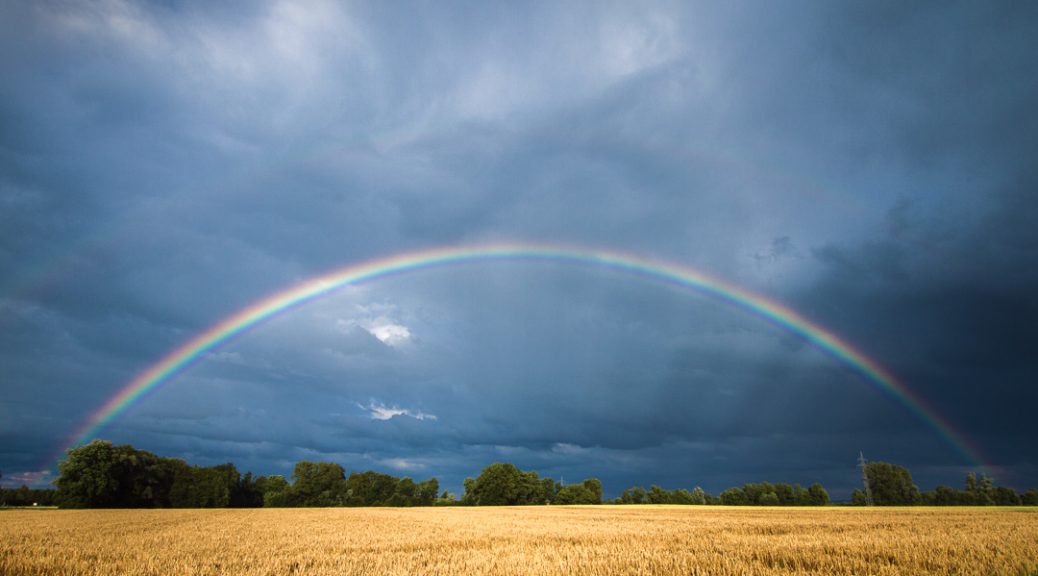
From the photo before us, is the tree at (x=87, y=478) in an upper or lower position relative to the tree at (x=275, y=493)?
upper

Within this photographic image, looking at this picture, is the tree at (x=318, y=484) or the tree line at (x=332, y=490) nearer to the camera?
the tree line at (x=332, y=490)

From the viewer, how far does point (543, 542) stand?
17.5 metres

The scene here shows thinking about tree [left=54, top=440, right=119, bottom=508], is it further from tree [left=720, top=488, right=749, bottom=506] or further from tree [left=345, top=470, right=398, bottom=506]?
tree [left=720, top=488, right=749, bottom=506]

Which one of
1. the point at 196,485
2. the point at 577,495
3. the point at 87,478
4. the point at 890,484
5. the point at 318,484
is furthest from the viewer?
the point at 577,495

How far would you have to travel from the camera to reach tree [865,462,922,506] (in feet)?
394

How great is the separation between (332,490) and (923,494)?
134 metres

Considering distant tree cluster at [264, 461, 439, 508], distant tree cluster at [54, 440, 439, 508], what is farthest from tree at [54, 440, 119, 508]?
distant tree cluster at [264, 461, 439, 508]

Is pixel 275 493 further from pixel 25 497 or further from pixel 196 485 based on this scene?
pixel 25 497

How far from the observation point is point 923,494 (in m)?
109

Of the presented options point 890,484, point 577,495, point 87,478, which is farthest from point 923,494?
point 87,478

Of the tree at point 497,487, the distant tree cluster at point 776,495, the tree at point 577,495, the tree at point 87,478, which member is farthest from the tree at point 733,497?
the tree at point 87,478

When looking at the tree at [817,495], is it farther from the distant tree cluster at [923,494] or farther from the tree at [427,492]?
the tree at [427,492]

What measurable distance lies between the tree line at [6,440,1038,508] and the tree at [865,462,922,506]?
8.2 inches

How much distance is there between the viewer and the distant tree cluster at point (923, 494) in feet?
309
